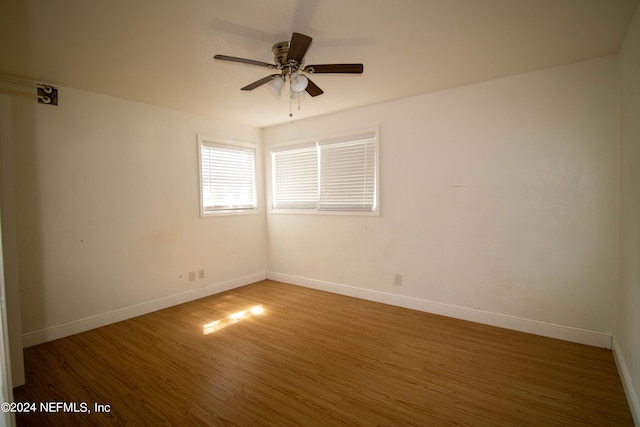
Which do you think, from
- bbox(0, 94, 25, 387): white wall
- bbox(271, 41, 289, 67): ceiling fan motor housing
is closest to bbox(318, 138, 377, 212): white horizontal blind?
bbox(271, 41, 289, 67): ceiling fan motor housing

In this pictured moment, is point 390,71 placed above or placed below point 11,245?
above

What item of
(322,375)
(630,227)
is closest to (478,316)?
(630,227)

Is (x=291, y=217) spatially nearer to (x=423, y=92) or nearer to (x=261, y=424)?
(x=423, y=92)

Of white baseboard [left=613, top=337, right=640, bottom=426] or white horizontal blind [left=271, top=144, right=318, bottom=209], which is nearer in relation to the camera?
white baseboard [left=613, top=337, right=640, bottom=426]

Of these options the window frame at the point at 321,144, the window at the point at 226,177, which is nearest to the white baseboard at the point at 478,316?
the window frame at the point at 321,144

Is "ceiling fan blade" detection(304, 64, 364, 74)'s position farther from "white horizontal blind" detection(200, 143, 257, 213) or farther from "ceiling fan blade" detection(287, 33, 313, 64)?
"white horizontal blind" detection(200, 143, 257, 213)

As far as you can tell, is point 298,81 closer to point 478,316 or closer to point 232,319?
point 232,319

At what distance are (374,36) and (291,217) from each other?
3122 mm

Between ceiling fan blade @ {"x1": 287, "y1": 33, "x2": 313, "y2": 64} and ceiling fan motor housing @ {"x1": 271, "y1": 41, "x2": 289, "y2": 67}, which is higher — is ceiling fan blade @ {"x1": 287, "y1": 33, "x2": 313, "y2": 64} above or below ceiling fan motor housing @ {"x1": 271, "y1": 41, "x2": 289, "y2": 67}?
below

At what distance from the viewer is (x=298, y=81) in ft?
7.54

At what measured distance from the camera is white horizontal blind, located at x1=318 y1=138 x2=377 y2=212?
405 cm

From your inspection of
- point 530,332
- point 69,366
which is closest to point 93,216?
point 69,366

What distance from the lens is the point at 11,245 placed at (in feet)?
7.43

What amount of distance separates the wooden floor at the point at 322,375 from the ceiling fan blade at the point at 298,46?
241 centimetres
